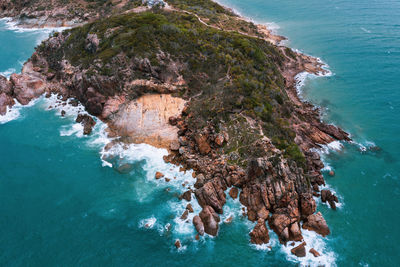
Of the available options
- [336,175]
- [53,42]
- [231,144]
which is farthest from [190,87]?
[53,42]

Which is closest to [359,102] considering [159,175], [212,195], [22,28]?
[212,195]

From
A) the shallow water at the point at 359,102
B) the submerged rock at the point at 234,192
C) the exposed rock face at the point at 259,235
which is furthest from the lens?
the submerged rock at the point at 234,192

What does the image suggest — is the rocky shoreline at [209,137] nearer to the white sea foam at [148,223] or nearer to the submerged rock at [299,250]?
the submerged rock at [299,250]

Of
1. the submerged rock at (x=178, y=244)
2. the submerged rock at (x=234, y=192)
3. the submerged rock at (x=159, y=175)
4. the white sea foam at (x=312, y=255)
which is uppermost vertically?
the submerged rock at (x=159, y=175)

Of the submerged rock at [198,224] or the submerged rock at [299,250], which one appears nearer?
the submerged rock at [299,250]

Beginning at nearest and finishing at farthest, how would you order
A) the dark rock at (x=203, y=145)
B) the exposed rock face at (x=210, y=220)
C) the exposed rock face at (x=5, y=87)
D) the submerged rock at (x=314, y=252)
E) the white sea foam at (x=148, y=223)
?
the submerged rock at (x=314, y=252)
the exposed rock face at (x=210, y=220)
the white sea foam at (x=148, y=223)
the dark rock at (x=203, y=145)
the exposed rock face at (x=5, y=87)

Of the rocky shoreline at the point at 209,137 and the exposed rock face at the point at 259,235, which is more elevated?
the rocky shoreline at the point at 209,137

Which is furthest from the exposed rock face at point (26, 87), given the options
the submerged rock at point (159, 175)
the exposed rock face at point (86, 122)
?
the submerged rock at point (159, 175)

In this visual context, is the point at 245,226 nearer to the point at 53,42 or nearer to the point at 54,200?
the point at 54,200
